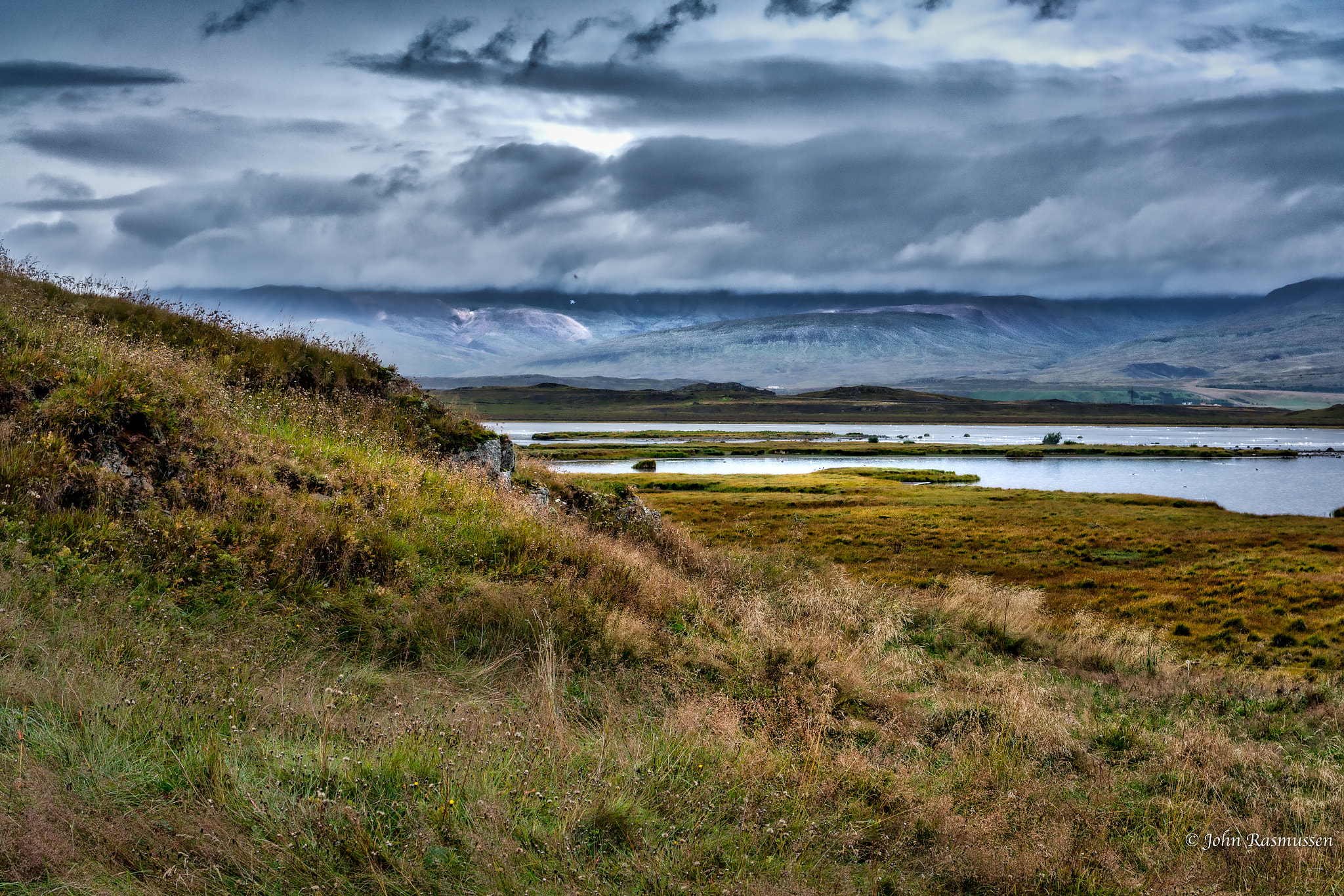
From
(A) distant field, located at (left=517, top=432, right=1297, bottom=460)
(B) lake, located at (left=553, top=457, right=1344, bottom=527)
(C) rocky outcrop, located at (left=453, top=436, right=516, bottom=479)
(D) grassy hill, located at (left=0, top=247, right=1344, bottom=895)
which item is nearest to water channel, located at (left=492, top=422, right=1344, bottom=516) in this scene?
(B) lake, located at (left=553, top=457, right=1344, bottom=527)

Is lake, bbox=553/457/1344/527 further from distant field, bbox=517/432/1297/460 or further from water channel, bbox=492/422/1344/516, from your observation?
distant field, bbox=517/432/1297/460

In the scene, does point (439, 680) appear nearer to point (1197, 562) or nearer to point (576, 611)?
point (576, 611)

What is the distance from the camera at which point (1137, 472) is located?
253 feet

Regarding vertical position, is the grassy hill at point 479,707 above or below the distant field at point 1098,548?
above

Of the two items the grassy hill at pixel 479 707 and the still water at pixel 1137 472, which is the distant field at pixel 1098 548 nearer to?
the grassy hill at pixel 479 707

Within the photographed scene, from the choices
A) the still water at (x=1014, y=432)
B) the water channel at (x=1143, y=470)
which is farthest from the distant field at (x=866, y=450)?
the still water at (x=1014, y=432)

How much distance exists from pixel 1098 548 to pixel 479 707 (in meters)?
30.6

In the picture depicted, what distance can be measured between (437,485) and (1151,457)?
340 feet

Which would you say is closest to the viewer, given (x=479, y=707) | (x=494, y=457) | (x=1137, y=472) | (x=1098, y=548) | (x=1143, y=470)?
(x=479, y=707)

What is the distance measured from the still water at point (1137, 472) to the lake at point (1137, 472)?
76mm

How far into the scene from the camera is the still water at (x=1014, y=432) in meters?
130

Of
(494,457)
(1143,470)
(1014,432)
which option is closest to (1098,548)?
(494,457)

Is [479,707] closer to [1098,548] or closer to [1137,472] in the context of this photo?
[1098,548]

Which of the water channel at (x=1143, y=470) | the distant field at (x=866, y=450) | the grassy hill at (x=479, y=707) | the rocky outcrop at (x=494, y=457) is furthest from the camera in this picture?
the distant field at (x=866, y=450)
